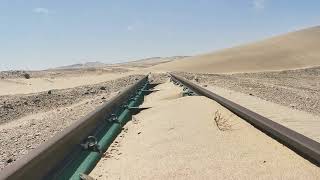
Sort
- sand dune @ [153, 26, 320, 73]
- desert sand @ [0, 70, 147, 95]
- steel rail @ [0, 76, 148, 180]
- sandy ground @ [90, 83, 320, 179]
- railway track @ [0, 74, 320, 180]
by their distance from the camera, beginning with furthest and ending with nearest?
sand dune @ [153, 26, 320, 73] → desert sand @ [0, 70, 147, 95] → sandy ground @ [90, 83, 320, 179] → railway track @ [0, 74, 320, 180] → steel rail @ [0, 76, 148, 180]

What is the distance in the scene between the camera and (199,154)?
5852mm

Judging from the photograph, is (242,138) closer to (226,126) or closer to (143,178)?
(226,126)

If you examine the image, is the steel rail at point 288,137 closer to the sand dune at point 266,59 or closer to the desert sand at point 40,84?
the desert sand at point 40,84

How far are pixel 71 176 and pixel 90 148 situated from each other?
1.23 m

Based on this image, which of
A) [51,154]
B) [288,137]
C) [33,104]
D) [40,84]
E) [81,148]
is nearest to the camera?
[51,154]

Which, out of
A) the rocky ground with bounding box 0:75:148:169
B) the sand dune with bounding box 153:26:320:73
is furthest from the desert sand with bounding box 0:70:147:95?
the sand dune with bounding box 153:26:320:73

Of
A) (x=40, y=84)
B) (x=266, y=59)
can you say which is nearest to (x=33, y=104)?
(x=40, y=84)

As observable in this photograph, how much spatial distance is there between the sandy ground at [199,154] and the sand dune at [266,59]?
186ft

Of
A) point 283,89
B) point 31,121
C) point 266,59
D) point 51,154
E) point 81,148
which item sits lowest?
point 266,59

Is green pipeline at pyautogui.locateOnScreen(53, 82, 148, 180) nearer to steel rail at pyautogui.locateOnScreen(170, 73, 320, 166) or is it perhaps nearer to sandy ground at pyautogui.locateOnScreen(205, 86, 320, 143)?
steel rail at pyautogui.locateOnScreen(170, 73, 320, 166)

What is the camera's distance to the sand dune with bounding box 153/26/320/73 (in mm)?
70963

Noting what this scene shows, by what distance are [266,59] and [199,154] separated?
75319 mm

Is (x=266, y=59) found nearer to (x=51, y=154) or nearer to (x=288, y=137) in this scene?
(x=288, y=137)

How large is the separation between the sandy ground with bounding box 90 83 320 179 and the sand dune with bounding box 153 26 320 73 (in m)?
56.7
